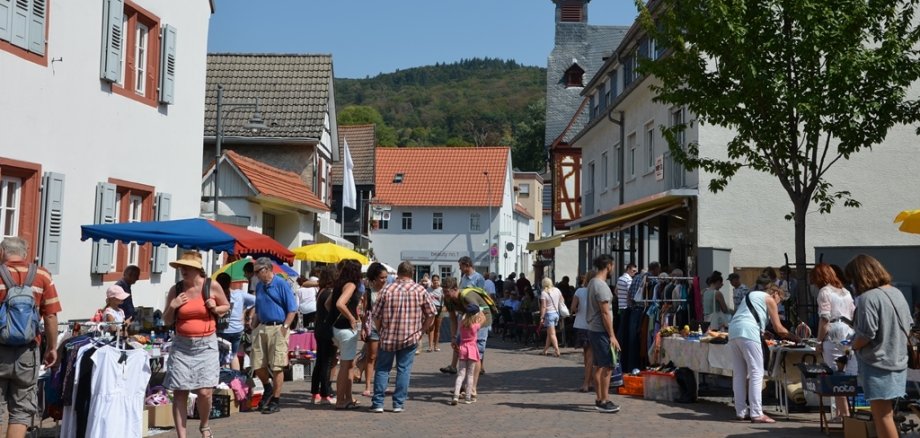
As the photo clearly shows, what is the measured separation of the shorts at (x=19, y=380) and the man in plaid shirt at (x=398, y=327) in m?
4.30

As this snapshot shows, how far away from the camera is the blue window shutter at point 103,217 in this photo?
15516mm

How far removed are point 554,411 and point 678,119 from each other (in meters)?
13.4

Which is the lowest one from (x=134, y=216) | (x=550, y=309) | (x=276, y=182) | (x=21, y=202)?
(x=550, y=309)

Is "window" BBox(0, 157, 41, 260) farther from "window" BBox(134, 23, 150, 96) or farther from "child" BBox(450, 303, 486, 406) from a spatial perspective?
"child" BBox(450, 303, 486, 406)

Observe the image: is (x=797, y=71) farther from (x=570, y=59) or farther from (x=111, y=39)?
(x=570, y=59)

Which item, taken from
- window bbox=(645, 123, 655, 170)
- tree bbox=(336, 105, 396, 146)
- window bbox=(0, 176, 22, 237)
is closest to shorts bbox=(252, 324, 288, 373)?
window bbox=(0, 176, 22, 237)

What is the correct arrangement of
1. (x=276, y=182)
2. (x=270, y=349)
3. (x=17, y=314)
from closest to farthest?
(x=17, y=314) < (x=270, y=349) < (x=276, y=182)

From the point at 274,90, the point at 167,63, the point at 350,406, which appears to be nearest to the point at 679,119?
the point at 167,63

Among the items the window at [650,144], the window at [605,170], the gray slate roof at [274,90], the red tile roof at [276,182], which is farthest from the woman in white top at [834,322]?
the gray slate roof at [274,90]

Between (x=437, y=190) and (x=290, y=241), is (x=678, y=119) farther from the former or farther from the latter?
(x=437, y=190)

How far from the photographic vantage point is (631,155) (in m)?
29.9

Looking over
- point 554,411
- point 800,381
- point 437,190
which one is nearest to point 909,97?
point 800,381

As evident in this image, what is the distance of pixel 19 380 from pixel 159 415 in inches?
103

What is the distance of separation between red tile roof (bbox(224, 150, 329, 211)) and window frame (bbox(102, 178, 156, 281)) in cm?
820
